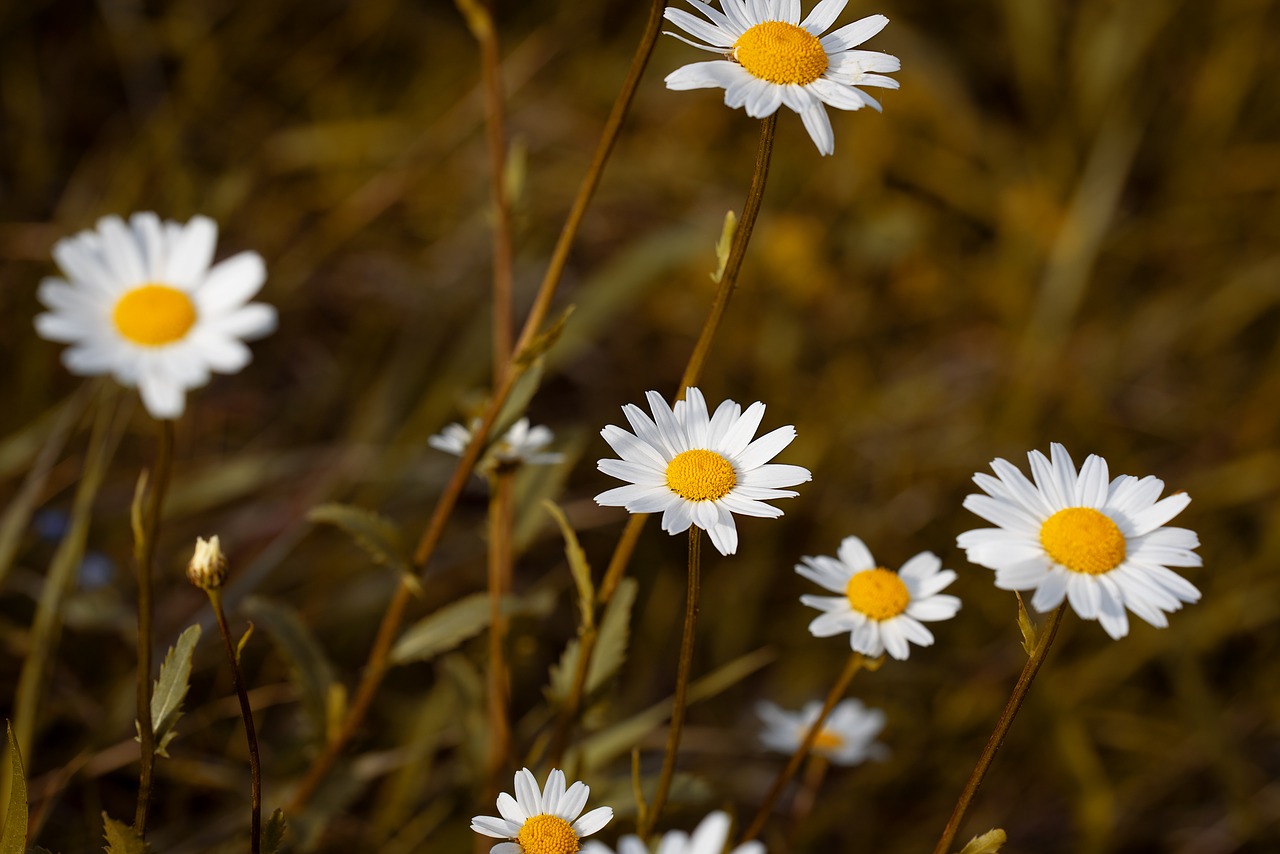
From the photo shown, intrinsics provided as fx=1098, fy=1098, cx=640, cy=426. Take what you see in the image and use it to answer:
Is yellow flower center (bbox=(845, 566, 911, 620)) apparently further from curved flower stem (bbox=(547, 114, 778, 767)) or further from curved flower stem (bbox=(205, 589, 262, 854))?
curved flower stem (bbox=(205, 589, 262, 854))

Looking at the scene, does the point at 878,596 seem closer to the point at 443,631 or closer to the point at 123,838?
the point at 443,631

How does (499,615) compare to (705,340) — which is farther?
(499,615)

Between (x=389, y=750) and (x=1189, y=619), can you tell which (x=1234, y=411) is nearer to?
(x=1189, y=619)

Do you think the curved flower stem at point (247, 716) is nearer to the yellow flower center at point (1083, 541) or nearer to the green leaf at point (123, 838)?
the green leaf at point (123, 838)

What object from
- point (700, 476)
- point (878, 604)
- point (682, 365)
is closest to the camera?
point (700, 476)

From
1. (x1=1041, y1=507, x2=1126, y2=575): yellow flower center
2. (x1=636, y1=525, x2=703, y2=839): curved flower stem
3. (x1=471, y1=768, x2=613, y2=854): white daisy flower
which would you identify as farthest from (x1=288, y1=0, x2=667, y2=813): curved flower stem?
(x1=1041, y1=507, x2=1126, y2=575): yellow flower center

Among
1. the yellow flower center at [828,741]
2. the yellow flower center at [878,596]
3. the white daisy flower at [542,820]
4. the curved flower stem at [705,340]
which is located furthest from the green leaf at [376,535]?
the yellow flower center at [828,741]

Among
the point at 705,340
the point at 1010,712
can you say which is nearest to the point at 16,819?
the point at 705,340
